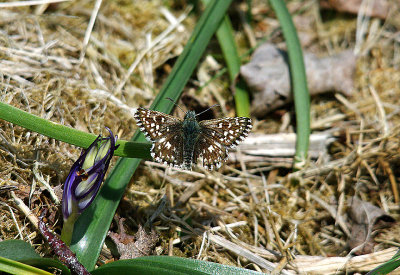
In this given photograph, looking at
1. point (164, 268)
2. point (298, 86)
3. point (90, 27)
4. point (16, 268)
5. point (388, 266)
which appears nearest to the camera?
point (16, 268)

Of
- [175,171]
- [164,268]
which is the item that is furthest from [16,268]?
[175,171]

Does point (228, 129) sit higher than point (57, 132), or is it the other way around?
point (228, 129)

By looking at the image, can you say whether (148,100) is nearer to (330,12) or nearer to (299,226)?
(299,226)

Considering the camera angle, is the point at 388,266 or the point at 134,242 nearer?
the point at 388,266

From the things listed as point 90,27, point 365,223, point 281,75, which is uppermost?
point 90,27

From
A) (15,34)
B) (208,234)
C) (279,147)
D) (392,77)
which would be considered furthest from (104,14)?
(392,77)

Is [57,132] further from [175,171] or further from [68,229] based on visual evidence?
[175,171]

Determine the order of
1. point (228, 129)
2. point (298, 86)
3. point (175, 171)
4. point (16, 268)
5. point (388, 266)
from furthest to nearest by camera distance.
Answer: point (298, 86) → point (175, 171) → point (228, 129) → point (388, 266) → point (16, 268)

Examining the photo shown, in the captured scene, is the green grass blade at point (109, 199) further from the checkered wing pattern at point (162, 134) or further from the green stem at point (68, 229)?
the checkered wing pattern at point (162, 134)

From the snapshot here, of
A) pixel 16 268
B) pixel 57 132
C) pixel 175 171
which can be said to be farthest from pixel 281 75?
pixel 16 268
